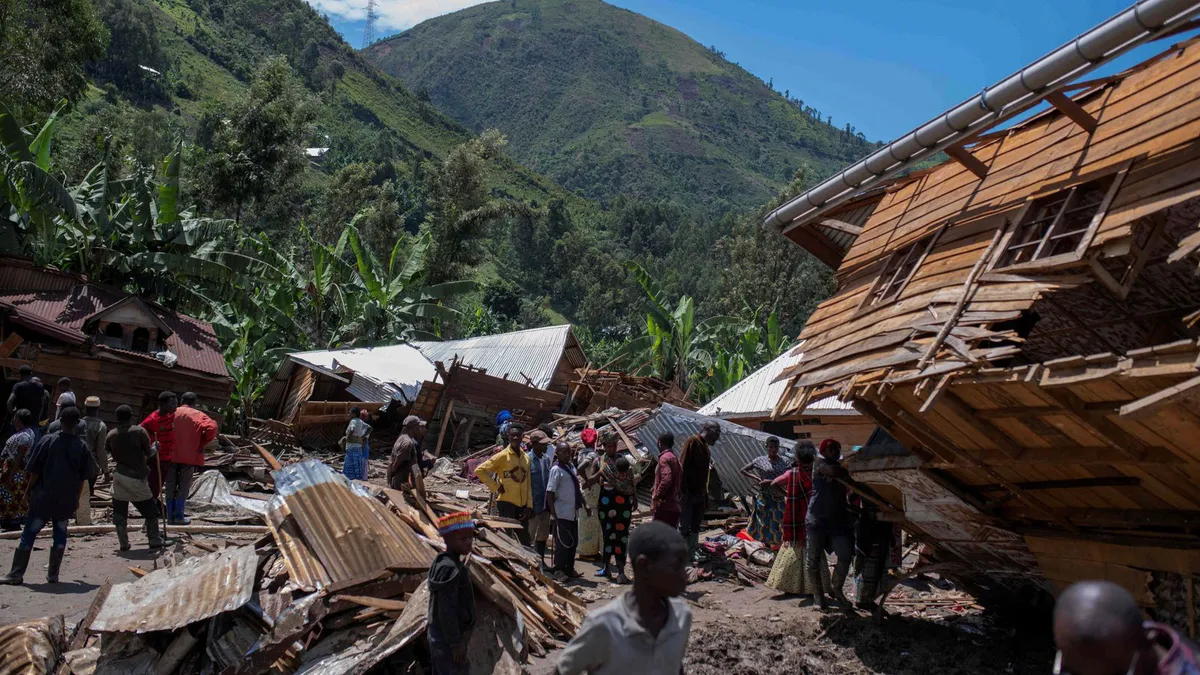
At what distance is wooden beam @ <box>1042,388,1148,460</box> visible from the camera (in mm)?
5953

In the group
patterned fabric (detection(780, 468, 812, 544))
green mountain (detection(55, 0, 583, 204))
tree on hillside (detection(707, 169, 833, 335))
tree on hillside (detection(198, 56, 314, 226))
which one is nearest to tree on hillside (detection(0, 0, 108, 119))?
tree on hillside (detection(198, 56, 314, 226))

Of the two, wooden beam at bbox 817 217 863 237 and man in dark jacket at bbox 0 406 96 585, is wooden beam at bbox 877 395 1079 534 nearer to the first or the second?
wooden beam at bbox 817 217 863 237

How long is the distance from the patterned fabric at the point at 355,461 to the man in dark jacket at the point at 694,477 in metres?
5.57

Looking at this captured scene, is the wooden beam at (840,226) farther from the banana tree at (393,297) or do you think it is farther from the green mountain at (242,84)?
the green mountain at (242,84)

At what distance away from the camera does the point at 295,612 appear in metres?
7.00

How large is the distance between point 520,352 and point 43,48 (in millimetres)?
16070

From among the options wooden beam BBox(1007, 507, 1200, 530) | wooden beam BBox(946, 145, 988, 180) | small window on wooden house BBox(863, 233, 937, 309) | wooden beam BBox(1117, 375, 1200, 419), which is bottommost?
wooden beam BBox(1007, 507, 1200, 530)

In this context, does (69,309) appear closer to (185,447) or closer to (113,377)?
(113,377)

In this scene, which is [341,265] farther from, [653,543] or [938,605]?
[653,543]

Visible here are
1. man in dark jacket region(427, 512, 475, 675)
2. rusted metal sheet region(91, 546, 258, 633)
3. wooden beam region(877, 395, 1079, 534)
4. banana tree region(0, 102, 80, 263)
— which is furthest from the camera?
banana tree region(0, 102, 80, 263)

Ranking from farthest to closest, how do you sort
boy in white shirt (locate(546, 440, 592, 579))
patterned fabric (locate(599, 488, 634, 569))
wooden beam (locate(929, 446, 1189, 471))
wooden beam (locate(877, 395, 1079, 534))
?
patterned fabric (locate(599, 488, 634, 569)), boy in white shirt (locate(546, 440, 592, 579)), wooden beam (locate(877, 395, 1079, 534)), wooden beam (locate(929, 446, 1189, 471))

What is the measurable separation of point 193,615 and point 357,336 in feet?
70.7

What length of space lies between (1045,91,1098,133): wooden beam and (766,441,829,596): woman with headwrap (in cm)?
410

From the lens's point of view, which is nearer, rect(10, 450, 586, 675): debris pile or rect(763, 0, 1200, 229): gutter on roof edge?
rect(763, 0, 1200, 229): gutter on roof edge
